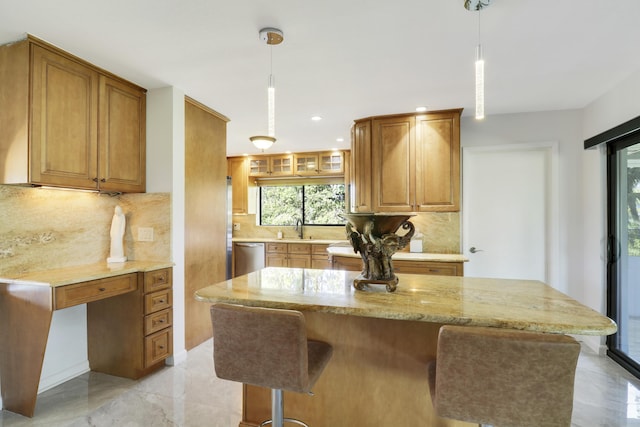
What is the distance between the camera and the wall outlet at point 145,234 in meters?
3.01

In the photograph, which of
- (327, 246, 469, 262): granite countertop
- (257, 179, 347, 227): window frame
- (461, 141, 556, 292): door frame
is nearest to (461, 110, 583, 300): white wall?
(461, 141, 556, 292): door frame

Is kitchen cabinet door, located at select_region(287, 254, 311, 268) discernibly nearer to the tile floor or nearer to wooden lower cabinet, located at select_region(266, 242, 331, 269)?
wooden lower cabinet, located at select_region(266, 242, 331, 269)

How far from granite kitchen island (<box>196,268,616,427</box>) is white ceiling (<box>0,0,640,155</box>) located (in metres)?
1.55

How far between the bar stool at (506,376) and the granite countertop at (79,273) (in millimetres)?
2318

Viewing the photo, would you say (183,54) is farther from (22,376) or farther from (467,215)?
(467,215)

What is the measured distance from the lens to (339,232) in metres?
5.89

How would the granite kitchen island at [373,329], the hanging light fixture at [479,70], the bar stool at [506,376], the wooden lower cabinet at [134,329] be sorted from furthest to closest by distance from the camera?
the wooden lower cabinet at [134,329] < the hanging light fixture at [479,70] < the granite kitchen island at [373,329] < the bar stool at [506,376]

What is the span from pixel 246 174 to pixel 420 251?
3576mm

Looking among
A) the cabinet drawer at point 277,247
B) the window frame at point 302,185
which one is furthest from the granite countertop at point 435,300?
the window frame at point 302,185

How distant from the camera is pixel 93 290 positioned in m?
2.33

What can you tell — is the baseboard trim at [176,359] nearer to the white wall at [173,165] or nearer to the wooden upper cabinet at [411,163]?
the white wall at [173,165]

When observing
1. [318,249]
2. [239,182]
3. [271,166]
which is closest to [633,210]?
[318,249]

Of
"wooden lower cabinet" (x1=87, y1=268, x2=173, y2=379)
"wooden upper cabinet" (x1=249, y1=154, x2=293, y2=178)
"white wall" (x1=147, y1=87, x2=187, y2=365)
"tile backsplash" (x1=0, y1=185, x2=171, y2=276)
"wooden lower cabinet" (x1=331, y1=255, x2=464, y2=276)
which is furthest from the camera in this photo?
"wooden upper cabinet" (x1=249, y1=154, x2=293, y2=178)

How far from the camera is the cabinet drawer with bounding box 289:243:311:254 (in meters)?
5.54
